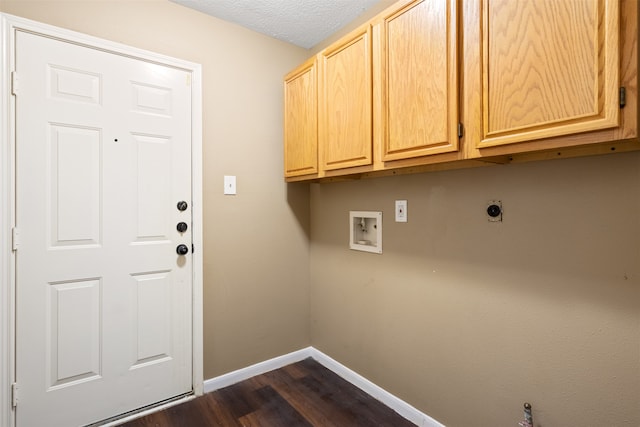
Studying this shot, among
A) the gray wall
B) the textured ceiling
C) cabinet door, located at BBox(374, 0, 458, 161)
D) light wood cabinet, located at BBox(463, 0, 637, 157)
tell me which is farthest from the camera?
the textured ceiling

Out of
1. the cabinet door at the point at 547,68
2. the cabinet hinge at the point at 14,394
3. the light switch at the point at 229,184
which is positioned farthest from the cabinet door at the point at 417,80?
the cabinet hinge at the point at 14,394

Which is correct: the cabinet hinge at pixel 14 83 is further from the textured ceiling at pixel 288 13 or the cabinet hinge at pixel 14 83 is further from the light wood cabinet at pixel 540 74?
the light wood cabinet at pixel 540 74

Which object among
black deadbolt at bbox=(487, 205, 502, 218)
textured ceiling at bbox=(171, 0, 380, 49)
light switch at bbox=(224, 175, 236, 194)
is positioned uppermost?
textured ceiling at bbox=(171, 0, 380, 49)

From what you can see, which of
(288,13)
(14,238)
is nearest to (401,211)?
(288,13)

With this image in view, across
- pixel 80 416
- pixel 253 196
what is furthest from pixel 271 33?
pixel 80 416

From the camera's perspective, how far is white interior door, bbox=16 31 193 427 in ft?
4.96

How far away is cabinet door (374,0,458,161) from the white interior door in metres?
1.21

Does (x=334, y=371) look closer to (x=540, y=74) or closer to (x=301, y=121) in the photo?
(x=301, y=121)

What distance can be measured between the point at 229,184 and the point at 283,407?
1432 millimetres

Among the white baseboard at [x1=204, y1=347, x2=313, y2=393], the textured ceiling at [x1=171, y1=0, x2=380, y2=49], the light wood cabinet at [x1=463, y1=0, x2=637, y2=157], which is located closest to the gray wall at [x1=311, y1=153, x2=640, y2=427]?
the light wood cabinet at [x1=463, y1=0, x2=637, y2=157]

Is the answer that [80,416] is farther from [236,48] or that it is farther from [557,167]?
[557,167]

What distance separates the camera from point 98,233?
65.6 inches

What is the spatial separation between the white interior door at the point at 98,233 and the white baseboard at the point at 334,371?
269mm

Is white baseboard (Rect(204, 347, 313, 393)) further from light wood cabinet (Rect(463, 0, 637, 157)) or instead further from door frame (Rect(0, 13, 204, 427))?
light wood cabinet (Rect(463, 0, 637, 157))
